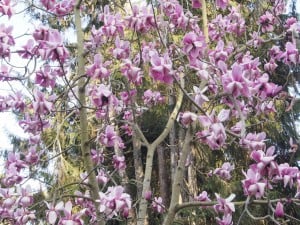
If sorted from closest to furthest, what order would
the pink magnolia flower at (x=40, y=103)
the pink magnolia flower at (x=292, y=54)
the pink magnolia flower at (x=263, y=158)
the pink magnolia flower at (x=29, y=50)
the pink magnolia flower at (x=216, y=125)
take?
the pink magnolia flower at (x=263, y=158), the pink magnolia flower at (x=216, y=125), the pink magnolia flower at (x=40, y=103), the pink magnolia flower at (x=29, y=50), the pink magnolia flower at (x=292, y=54)

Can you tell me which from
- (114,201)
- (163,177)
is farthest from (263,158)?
(163,177)

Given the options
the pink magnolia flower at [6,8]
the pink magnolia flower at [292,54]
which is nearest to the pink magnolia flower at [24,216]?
the pink magnolia flower at [6,8]

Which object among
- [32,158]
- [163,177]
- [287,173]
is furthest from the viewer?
[163,177]

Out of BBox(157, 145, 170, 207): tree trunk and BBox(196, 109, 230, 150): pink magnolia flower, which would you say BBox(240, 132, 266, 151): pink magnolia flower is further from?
BBox(157, 145, 170, 207): tree trunk

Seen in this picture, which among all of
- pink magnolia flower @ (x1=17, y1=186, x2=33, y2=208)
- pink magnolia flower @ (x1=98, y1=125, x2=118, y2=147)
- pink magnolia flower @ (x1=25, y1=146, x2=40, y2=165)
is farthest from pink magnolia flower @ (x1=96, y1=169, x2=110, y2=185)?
pink magnolia flower @ (x1=17, y1=186, x2=33, y2=208)

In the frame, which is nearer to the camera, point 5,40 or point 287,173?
point 287,173

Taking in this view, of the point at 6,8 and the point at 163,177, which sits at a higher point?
the point at 6,8

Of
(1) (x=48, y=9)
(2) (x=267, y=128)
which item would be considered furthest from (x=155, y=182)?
(1) (x=48, y=9)

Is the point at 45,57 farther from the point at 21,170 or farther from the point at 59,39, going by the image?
the point at 21,170

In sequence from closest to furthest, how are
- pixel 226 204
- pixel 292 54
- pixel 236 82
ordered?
pixel 236 82, pixel 226 204, pixel 292 54

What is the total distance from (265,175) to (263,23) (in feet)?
5.83

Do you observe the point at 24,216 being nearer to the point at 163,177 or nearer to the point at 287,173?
the point at 287,173

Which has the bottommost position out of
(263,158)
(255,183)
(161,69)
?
(255,183)

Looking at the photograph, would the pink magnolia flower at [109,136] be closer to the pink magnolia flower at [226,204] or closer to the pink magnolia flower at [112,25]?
the pink magnolia flower at [112,25]
